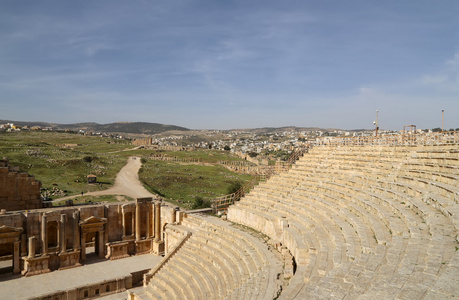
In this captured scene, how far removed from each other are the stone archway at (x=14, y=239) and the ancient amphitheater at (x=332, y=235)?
4546 millimetres

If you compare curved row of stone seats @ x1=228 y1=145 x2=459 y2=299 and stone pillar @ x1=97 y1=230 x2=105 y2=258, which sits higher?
curved row of stone seats @ x1=228 y1=145 x2=459 y2=299

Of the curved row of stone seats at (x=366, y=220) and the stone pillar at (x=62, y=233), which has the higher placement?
the curved row of stone seats at (x=366, y=220)

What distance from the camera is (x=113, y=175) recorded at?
4981cm

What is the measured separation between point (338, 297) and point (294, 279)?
2.58 meters

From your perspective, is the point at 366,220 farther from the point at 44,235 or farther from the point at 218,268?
the point at 44,235

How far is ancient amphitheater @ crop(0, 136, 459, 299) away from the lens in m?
6.48

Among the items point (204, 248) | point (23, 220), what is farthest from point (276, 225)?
point (23, 220)

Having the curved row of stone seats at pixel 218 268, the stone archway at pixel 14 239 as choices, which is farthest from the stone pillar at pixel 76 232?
the curved row of stone seats at pixel 218 268

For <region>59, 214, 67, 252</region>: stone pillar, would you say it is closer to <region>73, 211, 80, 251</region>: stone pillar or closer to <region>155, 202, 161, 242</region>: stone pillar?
<region>73, 211, 80, 251</region>: stone pillar

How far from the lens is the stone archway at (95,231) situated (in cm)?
2064

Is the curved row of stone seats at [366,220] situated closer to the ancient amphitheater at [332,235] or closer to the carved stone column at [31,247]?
the ancient amphitheater at [332,235]

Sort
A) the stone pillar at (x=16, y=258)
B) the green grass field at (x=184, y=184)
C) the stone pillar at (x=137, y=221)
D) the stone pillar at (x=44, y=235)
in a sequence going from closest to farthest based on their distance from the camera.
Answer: the stone pillar at (x=16, y=258)
the stone pillar at (x=44, y=235)
the stone pillar at (x=137, y=221)
the green grass field at (x=184, y=184)

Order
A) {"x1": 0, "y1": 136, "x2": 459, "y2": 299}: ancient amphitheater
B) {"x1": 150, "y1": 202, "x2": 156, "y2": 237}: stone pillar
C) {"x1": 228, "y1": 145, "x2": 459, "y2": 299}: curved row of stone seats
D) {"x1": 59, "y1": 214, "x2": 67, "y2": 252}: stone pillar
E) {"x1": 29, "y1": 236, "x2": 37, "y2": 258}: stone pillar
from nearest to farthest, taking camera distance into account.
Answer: {"x1": 228, "y1": 145, "x2": 459, "y2": 299}: curved row of stone seats, {"x1": 0, "y1": 136, "x2": 459, "y2": 299}: ancient amphitheater, {"x1": 29, "y1": 236, "x2": 37, "y2": 258}: stone pillar, {"x1": 59, "y1": 214, "x2": 67, "y2": 252}: stone pillar, {"x1": 150, "y1": 202, "x2": 156, "y2": 237}: stone pillar

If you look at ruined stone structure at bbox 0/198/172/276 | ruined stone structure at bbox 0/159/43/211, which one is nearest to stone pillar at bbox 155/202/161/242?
ruined stone structure at bbox 0/198/172/276
